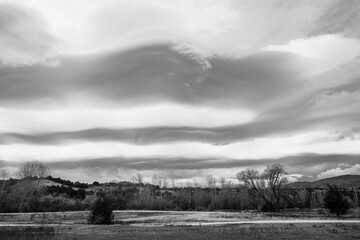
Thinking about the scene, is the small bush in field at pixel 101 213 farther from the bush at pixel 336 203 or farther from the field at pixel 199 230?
the bush at pixel 336 203

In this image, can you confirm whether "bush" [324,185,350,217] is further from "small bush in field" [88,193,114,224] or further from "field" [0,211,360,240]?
"small bush in field" [88,193,114,224]

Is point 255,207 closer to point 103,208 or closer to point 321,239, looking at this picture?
point 103,208

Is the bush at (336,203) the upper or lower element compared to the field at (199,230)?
upper

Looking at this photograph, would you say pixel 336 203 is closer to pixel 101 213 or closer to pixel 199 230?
pixel 199 230

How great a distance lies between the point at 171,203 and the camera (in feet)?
357

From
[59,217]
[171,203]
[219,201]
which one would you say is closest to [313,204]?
[219,201]

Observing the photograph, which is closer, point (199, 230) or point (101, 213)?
point (199, 230)

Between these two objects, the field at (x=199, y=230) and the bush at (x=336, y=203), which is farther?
the bush at (x=336, y=203)

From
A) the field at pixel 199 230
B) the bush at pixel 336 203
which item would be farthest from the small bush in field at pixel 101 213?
the bush at pixel 336 203

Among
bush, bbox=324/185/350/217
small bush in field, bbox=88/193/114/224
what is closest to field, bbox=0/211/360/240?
small bush in field, bbox=88/193/114/224

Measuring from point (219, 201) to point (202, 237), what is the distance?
78.1 meters

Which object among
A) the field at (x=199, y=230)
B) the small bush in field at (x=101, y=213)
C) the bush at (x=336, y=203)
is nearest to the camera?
the field at (x=199, y=230)

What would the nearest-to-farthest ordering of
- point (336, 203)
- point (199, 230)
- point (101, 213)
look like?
point (199, 230) → point (101, 213) → point (336, 203)

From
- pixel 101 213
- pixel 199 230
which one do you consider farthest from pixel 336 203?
pixel 101 213
